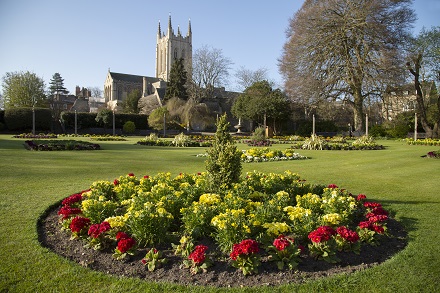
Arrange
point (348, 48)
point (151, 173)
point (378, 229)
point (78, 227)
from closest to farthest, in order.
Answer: point (78, 227) < point (378, 229) < point (151, 173) < point (348, 48)

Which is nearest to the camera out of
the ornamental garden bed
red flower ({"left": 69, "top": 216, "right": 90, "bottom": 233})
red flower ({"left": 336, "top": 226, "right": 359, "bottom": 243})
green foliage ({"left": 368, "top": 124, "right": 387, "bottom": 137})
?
red flower ({"left": 336, "top": 226, "right": 359, "bottom": 243})

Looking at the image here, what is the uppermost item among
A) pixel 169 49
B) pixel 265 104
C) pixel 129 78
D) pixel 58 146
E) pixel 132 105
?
pixel 169 49

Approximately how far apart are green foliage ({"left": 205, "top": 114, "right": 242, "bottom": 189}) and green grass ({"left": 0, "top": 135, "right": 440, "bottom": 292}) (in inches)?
100

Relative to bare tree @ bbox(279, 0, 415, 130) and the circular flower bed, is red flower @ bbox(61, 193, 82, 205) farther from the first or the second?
bare tree @ bbox(279, 0, 415, 130)

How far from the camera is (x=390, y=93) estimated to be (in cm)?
2848

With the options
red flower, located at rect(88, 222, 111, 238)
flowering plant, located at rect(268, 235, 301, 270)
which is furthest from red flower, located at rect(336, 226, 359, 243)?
red flower, located at rect(88, 222, 111, 238)

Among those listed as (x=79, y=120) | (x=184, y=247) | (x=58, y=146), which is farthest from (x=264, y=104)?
(x=184, y=247)

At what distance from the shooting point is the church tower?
299 ft

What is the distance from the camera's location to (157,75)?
315ft

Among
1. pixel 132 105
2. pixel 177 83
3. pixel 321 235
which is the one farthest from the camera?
pixel 132 105

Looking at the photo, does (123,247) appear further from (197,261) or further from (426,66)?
(426,66)

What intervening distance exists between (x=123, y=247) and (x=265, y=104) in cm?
3723

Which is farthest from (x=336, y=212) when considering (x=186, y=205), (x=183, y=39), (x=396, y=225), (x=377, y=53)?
(x=183, y=39)

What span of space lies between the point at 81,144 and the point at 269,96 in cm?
2753
